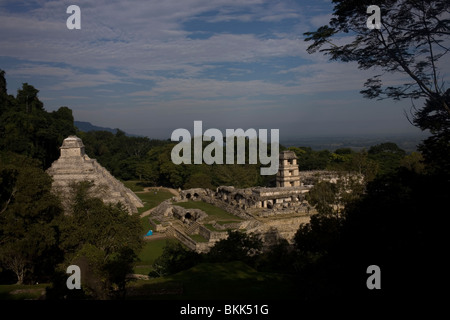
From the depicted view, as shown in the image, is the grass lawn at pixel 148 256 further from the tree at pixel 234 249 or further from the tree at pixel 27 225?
the tree at pixel 27 225

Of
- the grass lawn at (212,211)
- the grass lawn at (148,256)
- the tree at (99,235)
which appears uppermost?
the tree at (99,235)

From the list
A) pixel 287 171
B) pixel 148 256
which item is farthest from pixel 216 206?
pixel 148 256

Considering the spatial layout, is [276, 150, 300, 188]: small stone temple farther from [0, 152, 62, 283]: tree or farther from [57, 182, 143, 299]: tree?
[0, 152, 62, 283]: tree

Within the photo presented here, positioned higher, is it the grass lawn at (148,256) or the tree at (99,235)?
the tree at (99,235)

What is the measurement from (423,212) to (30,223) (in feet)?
A: 47.8

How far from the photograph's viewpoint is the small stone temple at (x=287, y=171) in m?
34.3

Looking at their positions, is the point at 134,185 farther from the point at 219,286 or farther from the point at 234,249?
the point at 219,286

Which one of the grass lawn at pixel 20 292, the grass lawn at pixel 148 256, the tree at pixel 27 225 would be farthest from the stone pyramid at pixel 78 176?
the grass lawn at pixel 20 292

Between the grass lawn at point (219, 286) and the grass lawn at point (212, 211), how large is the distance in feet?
43.4

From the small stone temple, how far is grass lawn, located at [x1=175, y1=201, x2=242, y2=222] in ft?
24.5

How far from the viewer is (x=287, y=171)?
1359 inches

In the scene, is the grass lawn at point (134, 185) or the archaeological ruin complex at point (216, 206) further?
the grass lawn at point (134, 185)

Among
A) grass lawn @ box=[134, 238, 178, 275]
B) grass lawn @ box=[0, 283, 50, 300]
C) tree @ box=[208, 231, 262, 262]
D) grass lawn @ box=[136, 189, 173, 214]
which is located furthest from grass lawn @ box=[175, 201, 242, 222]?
grass lawn @ box=[0, 283, 50, 300]

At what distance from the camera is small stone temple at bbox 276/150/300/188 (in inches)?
1352
